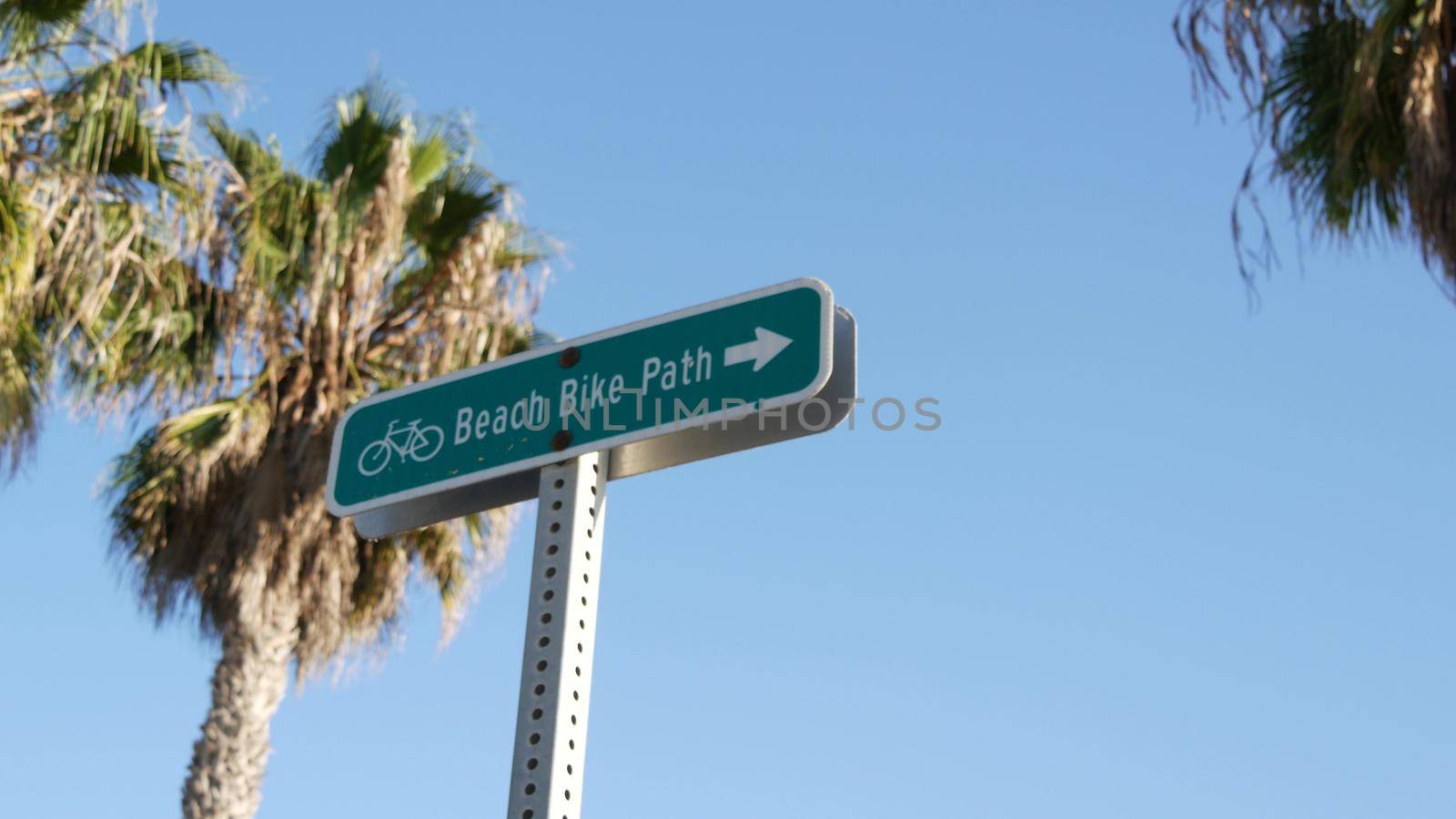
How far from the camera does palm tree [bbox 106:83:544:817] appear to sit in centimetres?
912

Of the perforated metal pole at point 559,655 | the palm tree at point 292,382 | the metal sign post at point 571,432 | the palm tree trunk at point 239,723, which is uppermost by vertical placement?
the palm tree at point 292,382

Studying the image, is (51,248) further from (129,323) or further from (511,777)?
(511,777)

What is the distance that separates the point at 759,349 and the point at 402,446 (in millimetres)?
584

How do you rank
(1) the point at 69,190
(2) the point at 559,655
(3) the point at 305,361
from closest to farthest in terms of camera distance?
(2) the point at 559,655 < (1) the point at 69,190 < (3) the point at 305,361

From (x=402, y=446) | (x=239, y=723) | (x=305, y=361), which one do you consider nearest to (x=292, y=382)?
(x=305, y=361)

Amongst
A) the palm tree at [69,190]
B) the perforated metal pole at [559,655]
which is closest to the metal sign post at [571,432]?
the perforated metal pole at [559,655]

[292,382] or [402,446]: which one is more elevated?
[292,382]

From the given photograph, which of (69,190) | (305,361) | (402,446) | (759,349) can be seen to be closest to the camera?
(759,349)

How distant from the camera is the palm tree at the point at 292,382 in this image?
9.12m

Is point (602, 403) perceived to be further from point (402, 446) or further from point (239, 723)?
point (239, 723)

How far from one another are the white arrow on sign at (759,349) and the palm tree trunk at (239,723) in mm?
7408

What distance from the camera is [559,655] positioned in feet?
6.28

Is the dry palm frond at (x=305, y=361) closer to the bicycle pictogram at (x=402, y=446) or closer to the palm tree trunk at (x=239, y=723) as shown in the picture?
the palm tree trunk at (x=239, y=723)

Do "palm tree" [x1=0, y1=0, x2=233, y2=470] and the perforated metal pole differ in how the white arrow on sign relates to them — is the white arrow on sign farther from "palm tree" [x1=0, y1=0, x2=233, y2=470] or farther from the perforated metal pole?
"palm tree" [x1=0, y1=0, x2=233, y2=470]
